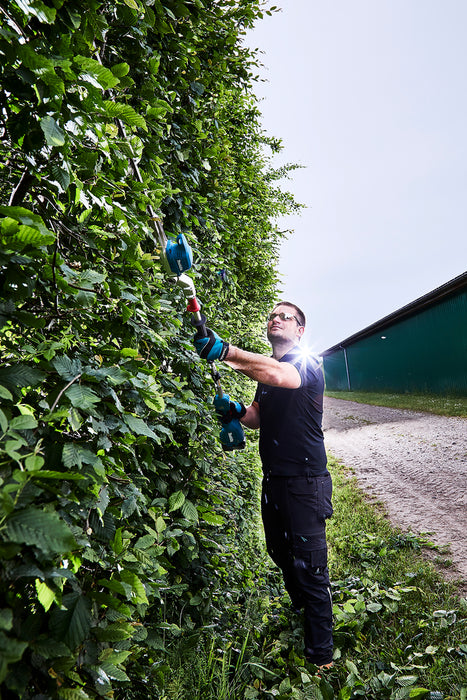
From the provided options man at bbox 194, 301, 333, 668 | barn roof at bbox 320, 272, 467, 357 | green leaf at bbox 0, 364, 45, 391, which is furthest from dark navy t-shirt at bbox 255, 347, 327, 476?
barn roof at bbox 320, 272, 467, 357

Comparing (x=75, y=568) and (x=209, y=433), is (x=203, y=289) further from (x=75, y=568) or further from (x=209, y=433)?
(x=75, y=568)

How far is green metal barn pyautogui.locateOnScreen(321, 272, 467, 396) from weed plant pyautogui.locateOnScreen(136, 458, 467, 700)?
490 inches

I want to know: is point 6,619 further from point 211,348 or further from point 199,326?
point 199,326

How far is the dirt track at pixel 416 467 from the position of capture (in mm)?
4895

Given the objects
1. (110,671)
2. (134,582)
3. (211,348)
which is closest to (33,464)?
(134,582)

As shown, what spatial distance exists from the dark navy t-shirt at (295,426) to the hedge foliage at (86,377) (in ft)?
1.80

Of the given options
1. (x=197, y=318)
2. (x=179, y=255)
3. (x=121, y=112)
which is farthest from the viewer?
(x=197, y=318)

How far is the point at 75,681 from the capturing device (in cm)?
99

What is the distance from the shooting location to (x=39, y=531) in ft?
2.36

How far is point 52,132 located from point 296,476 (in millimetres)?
2646

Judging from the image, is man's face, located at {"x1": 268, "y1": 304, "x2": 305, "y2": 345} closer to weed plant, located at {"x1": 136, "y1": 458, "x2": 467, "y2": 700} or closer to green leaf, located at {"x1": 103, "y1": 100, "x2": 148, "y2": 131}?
weed plant, located at {"x1": 136, "y1": 458, "x2": 467, "y2": 700}

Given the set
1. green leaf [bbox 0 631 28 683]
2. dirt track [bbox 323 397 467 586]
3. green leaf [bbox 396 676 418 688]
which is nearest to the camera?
green leaf [bbox 0 631 28 683]

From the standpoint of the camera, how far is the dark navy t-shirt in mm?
3014

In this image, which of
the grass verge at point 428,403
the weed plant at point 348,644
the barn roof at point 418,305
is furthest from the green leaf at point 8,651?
the barn roof at point 418,305
